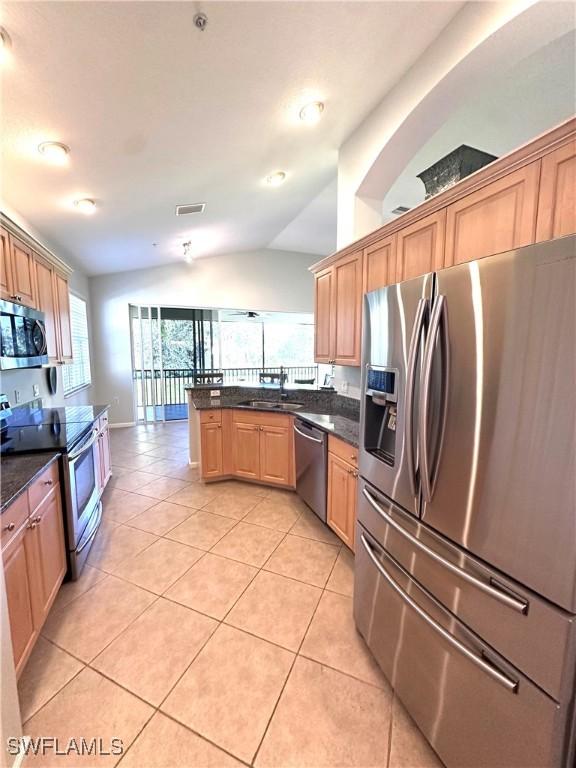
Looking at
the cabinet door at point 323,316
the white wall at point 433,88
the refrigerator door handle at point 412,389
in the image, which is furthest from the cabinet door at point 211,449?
the refrigerator door handle at point 412,389

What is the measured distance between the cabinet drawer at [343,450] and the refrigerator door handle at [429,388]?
986 mm

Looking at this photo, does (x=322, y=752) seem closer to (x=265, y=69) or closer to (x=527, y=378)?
(x=527, y=378)

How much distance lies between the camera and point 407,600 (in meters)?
1.29

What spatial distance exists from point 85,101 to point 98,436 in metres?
2.60

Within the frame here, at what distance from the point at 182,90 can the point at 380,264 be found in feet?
5.25

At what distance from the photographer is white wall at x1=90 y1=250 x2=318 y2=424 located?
582 centimetres

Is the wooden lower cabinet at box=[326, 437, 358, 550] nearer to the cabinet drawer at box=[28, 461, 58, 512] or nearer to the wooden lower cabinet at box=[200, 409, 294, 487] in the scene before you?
the wooden lower cabinet at box=[200, 409, 294, 487]

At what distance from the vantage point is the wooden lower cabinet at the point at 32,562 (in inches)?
53.0

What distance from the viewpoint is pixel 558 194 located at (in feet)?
4.10

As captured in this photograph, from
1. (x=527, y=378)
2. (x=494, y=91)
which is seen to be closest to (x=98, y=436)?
(x=527, y=378)

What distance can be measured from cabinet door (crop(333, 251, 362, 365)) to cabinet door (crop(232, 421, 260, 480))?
1.26m

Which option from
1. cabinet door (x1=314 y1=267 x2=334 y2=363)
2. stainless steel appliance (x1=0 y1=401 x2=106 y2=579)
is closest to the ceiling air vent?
cabinet door (x1=314 y1=267 x2=334 y2=363)

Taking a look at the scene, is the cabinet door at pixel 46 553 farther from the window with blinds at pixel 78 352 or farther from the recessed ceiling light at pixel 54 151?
the window with blinds at pixel 78 352

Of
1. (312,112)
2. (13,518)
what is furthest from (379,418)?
(312,112)
